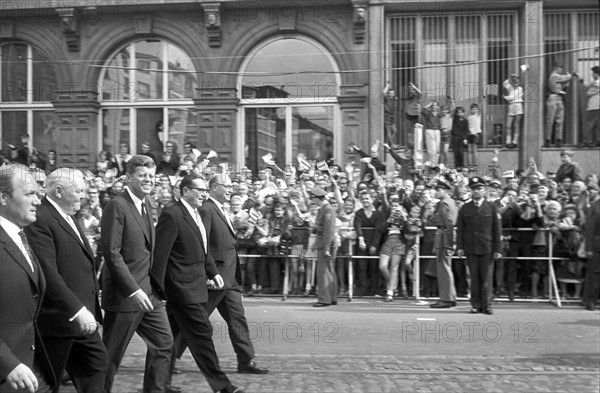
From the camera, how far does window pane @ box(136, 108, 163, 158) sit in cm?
2139

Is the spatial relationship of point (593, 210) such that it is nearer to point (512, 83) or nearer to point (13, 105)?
point (512, 83)

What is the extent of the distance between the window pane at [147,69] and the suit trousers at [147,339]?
15.2 meters

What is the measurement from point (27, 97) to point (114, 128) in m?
2.63

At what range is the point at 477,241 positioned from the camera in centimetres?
1242

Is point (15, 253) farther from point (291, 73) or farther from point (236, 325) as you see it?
point (291, 73)

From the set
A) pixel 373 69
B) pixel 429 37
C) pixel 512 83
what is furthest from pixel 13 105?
pixel 512 83

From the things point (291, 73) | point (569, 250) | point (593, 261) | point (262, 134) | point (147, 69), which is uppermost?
point (147, 69)

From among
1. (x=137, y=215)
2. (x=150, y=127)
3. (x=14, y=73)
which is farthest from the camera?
(x=14, y=73)

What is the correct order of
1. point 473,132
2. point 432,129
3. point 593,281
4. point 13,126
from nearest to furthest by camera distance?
point 593,281 < point 432,129 < point 473,132 < point 13,126

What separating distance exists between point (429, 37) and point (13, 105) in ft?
37.3

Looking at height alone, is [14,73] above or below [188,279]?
above

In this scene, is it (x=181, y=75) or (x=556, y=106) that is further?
(x=181, y=75)

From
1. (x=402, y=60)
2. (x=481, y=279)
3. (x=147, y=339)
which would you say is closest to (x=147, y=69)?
(x=402, y=60)

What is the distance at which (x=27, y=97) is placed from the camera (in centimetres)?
2195
